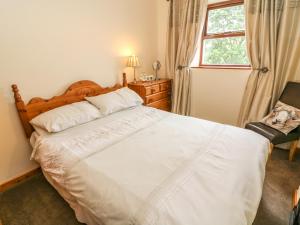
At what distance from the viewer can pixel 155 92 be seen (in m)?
3.01

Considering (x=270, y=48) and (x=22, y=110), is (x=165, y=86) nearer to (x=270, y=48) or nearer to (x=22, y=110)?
(x=270, y=48)

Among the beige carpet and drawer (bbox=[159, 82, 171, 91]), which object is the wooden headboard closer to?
the beige carpet

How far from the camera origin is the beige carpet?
1494 mm

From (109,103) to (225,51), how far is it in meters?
2.04

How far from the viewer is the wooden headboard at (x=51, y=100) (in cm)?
183

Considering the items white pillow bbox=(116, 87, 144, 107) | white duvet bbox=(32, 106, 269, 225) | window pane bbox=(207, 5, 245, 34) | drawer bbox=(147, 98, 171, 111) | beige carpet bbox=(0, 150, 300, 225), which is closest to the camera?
white duvet bbox=(32, 106, 269, 225)

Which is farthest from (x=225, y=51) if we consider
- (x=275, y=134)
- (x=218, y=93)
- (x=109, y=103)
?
(x=109, y=103)

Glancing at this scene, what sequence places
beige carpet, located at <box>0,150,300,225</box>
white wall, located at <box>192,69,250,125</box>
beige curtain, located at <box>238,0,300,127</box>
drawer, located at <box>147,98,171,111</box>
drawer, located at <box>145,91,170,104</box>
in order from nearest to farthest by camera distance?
beige carpet, located at <box>0,150,300,225</box>, beige curtain, located at <box>238,0,300,127</box>, white wall, located at <box>192,69,250,125</box>, drawer, located at <box>145,91,170,104</box>, drawer, located at <box>147,98,171,111</box>

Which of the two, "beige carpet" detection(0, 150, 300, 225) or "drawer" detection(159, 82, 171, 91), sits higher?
"drawer" detection(159, 82, 171, 91)

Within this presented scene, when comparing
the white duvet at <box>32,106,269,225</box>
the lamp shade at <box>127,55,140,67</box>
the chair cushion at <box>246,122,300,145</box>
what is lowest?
the chair cushion at <box>246,122,300,145</box>

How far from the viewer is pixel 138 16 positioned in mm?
2922

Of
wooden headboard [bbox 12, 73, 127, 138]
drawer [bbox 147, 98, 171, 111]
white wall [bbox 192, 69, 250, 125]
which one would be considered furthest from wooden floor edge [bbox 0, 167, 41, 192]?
white wall [bbox 192, 69, 250, 125]

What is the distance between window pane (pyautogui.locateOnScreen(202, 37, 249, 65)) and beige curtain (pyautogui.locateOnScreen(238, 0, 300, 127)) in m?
0.29

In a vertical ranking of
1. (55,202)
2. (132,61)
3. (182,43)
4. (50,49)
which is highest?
(182,43)
